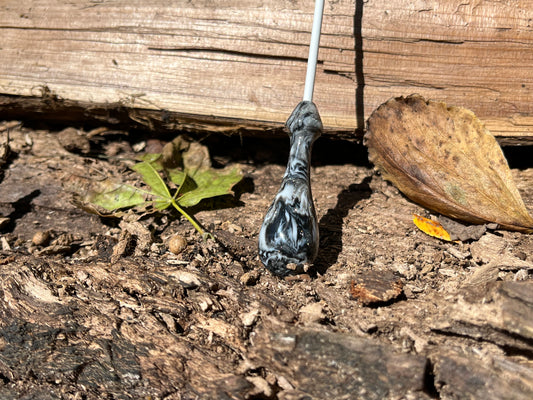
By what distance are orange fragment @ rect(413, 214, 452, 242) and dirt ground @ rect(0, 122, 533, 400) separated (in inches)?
1.4

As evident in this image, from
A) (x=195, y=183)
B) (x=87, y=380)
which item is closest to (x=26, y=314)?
(x=87, y=380)

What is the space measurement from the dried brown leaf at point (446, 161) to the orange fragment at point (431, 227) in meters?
0.07

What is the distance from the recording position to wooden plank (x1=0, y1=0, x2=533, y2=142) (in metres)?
2.58

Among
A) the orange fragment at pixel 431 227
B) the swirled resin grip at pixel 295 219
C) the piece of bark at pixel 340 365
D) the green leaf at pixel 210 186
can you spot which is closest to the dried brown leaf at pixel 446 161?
the orange fragment at pixel 431 227

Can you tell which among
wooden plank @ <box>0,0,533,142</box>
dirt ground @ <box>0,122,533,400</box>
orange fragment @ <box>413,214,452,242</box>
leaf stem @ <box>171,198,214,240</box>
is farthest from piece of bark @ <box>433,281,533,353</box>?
wooden plank @ <box>0,0,533,142</box>

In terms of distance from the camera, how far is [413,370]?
1.60 m

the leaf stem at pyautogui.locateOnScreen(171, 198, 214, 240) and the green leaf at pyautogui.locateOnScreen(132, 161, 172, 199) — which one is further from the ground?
the green leaf at pyautogui.locateOnScreen(132, 161, 172, 199)

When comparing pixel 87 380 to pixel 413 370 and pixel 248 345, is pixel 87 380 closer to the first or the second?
pixel 248 345

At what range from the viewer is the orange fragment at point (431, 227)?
2.30 meters

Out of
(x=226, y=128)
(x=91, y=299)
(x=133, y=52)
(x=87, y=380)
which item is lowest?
(x=87, y=380)

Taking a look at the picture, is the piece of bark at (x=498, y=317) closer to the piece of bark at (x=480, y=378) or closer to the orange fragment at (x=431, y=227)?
the piece of bark at (x=480, y=378)

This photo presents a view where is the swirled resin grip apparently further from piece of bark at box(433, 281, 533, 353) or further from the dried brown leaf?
piece of bark at box(433, 281, 533, 353)

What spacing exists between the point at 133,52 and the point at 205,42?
0.41 meters

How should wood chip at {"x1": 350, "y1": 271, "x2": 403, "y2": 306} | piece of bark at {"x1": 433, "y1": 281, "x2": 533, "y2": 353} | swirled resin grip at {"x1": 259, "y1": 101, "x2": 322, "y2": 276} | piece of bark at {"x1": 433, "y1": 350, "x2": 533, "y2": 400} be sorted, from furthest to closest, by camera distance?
swirled resin grip at {"x1": 259, "y1": 101, "x2": 322, "y2": 276}
wood chip at {"x1": 350, "y1": 271, "x2": 403, "y2": 306}
piece of bark at {"x1": 433, "y1": 281, "x2": 533, "y2": 353}
piece of bark at {"x1": 433, "y1": 350, "x2": 533, "y2": 400}
